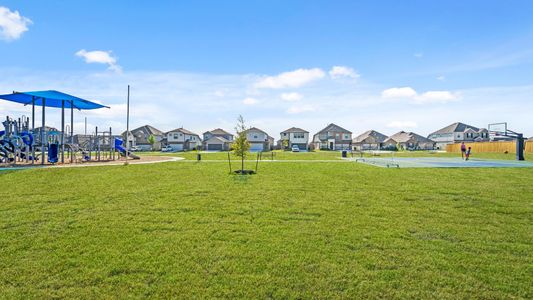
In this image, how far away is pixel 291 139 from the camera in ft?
267

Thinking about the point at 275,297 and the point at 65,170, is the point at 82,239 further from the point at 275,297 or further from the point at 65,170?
the point at 65,170

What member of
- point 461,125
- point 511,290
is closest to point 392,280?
point 511,290

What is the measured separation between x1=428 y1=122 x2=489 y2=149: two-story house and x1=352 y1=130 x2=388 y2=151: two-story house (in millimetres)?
16762

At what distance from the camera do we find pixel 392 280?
3.78 metres

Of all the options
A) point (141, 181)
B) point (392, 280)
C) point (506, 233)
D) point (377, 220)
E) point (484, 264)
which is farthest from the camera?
point (141, 181)

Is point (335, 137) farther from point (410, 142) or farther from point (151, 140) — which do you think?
point (151, 140)

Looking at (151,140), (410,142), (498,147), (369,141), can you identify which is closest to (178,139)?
(151,140)

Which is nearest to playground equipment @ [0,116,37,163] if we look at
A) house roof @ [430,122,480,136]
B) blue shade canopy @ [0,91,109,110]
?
blue shade canopy @ [0,91,109,110]

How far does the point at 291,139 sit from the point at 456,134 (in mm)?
47436

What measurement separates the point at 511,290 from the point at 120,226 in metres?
6.41

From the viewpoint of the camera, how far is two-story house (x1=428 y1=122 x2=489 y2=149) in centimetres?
7962

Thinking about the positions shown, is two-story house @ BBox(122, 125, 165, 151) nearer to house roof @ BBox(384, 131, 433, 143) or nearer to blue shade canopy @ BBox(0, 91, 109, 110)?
blue shade canopy @ BBox(0, 91, 109, 110)

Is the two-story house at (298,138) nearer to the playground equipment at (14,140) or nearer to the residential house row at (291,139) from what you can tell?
the residential house row at (291,139)

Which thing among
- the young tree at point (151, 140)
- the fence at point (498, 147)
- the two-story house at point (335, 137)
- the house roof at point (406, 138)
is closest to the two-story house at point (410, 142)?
the house roof at point (406, 138)
